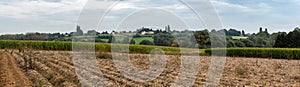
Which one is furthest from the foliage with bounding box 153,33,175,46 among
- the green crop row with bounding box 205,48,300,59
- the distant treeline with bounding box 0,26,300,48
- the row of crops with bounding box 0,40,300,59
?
the green crop row with bounding box 205,48,300,59

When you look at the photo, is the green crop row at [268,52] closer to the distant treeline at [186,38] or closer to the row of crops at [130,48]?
the row of crops at [130,48]

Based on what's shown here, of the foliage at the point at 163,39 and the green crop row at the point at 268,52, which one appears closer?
the green crop row at the point at 268,52

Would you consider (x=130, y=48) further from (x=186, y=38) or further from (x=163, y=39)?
(x=186, y=38)

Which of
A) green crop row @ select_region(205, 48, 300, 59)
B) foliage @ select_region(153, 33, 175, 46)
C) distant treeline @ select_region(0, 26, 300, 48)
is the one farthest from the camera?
foliage @ select_region(153, 33, 175, 46)

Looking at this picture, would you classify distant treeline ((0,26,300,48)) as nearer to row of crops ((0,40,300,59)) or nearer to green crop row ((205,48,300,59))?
Answer: row of crops ((0,40,300,59))

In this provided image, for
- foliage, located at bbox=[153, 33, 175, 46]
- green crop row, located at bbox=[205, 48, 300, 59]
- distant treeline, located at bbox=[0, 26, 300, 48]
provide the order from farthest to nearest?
1. foliage, located at bbox=[153, 33, 175, 46]
2. distant treeline, located at bbox=[0, 26, 300, 48]
3. green crop row, located at bbox=[205, 48, 300, 59]

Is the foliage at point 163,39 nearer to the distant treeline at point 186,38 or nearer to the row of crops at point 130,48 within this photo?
the distant treeline at point 186,38

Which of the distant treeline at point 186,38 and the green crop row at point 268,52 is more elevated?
the distant treeline at point 186,38

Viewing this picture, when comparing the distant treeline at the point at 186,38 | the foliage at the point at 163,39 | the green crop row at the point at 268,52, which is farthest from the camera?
the foliage at the point at 163,39

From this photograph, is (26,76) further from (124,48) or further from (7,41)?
(7,41)

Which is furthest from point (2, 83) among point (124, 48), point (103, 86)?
point (124, 48)

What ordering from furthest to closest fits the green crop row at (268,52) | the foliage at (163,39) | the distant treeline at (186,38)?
the foliage at (163,39)
the distant treeline at (186,38)
the green crop row at (268,52)

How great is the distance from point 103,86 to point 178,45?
46.8 metres

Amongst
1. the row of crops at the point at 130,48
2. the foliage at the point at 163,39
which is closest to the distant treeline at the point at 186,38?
the foliage at the point at 163,39
